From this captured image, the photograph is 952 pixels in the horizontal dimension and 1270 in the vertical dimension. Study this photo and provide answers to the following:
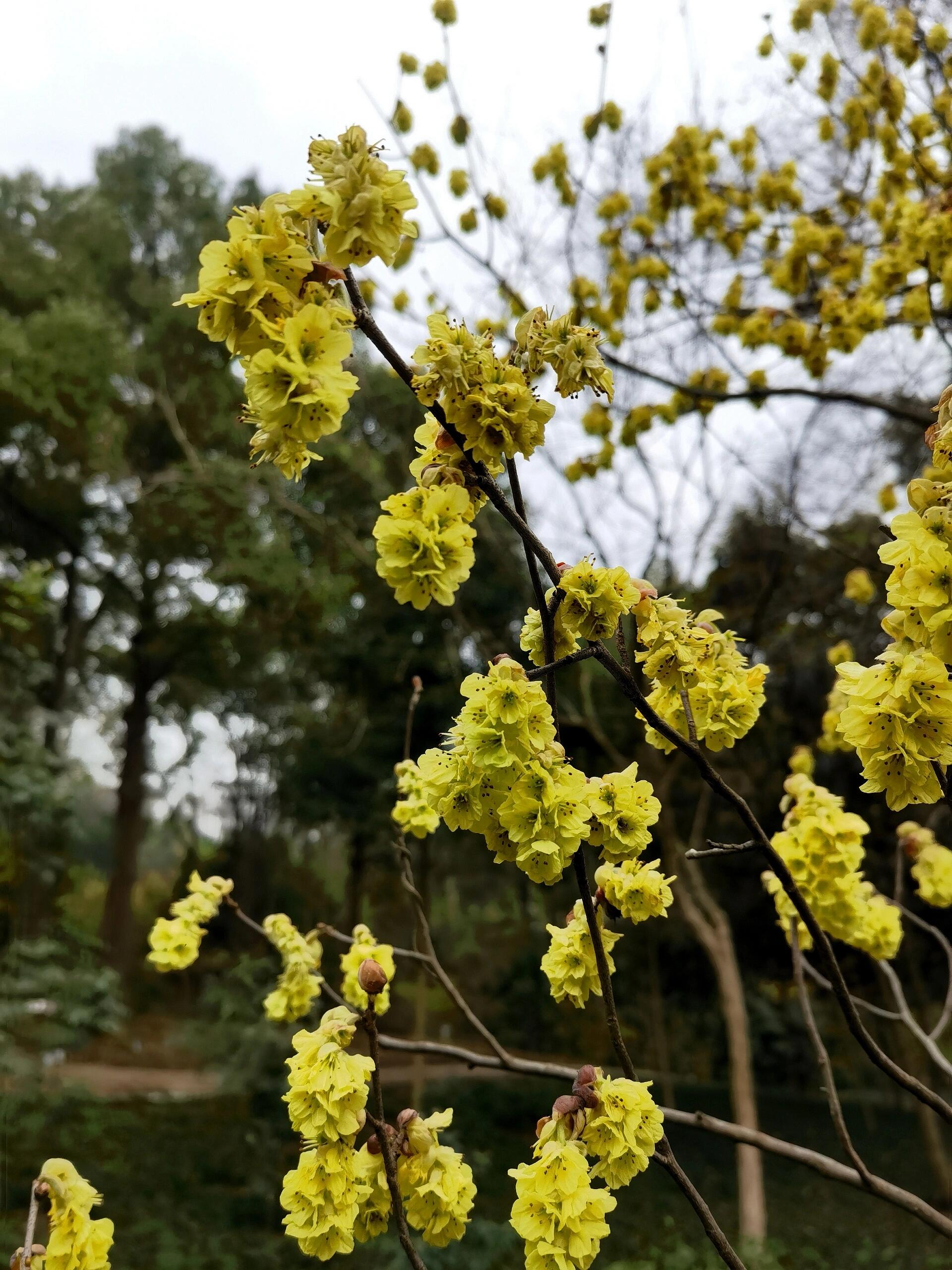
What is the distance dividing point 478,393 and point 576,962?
0.87m

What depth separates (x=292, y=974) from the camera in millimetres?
2230

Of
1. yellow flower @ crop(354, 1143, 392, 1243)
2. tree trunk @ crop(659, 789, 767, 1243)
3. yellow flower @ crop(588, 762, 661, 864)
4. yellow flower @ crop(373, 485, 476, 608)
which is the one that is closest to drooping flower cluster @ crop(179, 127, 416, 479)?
yellow flower @ crop(373, 485, 476, 608)

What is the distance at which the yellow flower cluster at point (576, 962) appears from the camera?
1358 mm

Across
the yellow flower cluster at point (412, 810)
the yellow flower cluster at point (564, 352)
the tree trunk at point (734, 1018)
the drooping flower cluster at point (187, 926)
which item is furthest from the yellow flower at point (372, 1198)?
the tree trunk at point (734, 1018)

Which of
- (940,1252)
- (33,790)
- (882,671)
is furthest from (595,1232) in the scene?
(940,1252)

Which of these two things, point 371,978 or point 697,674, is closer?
point 371,978

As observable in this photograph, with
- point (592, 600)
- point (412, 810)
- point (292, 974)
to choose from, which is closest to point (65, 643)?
point (292, 974)

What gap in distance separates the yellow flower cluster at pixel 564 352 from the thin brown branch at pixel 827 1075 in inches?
45.0

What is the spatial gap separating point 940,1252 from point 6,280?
13.6 m

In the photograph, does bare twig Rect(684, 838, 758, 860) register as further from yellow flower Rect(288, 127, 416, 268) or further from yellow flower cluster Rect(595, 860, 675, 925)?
yellow flower Rect(288, 127, 416, 268)

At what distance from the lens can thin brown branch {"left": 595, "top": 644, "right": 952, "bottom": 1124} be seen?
3.62 ft

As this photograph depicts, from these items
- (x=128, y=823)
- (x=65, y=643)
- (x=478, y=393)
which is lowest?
(x=478, y=393)

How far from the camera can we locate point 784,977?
8305mm

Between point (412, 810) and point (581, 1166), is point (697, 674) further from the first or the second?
point (412, 810)
